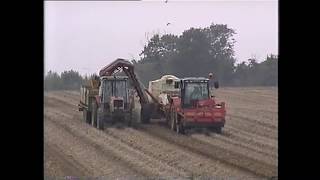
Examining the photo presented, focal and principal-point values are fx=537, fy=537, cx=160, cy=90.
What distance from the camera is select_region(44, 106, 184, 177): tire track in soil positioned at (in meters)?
5.49

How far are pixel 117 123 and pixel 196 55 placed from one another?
1.46 m

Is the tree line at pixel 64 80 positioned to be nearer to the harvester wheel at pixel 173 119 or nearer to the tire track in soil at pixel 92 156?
the tire track in soil at pixel 92 156

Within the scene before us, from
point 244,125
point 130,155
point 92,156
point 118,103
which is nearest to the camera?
point 92,156

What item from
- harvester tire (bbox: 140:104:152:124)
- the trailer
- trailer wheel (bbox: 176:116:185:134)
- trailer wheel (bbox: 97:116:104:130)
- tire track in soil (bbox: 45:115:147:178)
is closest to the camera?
tire track in soil (bbox: 45:115:147:178)

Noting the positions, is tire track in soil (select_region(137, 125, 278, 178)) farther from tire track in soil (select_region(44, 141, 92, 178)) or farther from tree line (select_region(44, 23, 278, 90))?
tire track in soil (select_region(44, 141, 92, 178))

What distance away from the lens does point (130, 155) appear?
6.01 metres

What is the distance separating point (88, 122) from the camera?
6598mm

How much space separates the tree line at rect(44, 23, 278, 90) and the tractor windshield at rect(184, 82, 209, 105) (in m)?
0.63

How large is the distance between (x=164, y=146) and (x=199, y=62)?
41.4 inches

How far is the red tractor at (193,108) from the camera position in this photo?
7091mm

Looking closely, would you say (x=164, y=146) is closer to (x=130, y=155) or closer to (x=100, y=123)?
(x=130, y=155)

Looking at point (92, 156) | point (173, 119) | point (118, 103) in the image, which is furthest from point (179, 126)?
point (92, 156)

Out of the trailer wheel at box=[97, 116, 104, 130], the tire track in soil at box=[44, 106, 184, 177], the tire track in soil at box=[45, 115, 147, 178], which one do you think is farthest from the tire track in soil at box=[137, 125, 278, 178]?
the tire track in soil at box=[45, 115, 147, 178]
